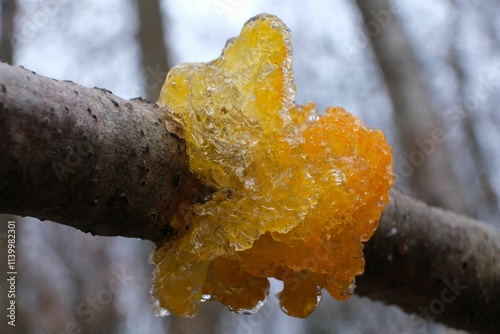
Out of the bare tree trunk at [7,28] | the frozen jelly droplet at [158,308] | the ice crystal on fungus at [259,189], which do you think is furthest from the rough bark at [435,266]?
the bare tree trunk at [7,28]

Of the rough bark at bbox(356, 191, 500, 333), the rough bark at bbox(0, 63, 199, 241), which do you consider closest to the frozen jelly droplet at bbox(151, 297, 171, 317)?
the rough bark at bbox(0, 63, 199, 241)

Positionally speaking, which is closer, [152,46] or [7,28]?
[152,46]

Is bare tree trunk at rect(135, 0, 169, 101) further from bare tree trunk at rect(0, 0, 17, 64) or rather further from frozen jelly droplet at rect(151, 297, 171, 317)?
frozen jelly droplet at rect(151, 297, 171, 317)

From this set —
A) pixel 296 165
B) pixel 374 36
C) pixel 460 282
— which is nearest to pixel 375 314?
pixel 374 36

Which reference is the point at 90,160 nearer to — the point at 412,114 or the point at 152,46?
the point at 412,114

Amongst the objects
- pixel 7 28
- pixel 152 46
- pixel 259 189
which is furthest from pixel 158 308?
pixel 7 28
